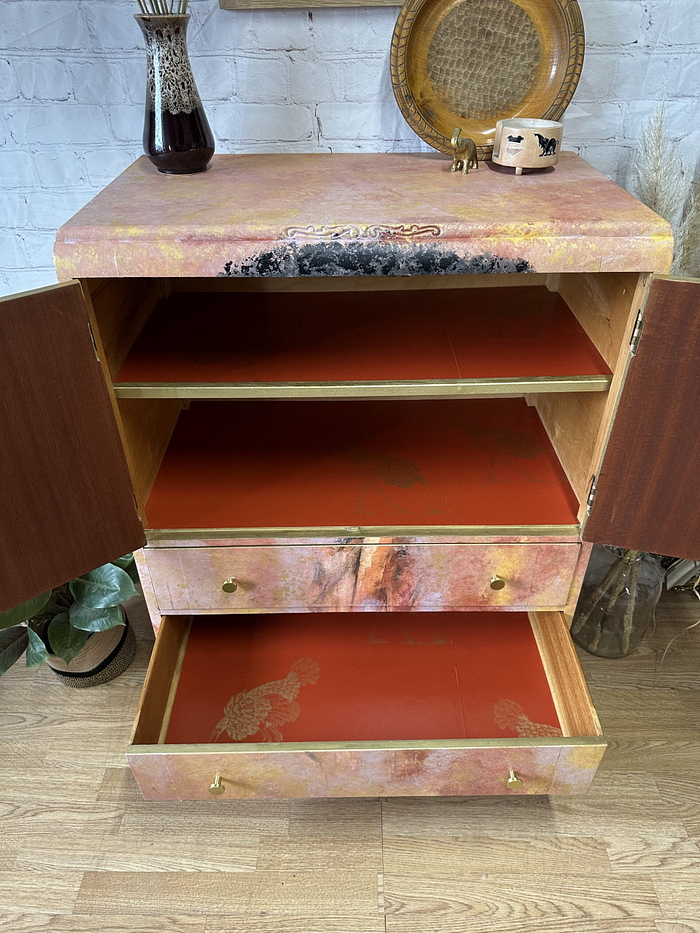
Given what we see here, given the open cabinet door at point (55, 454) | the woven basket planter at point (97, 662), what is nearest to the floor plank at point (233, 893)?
the woven basket planter at point (97, 662)

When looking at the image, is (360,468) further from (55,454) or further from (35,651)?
(35,651)

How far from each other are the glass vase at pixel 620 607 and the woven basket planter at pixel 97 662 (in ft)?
3.69

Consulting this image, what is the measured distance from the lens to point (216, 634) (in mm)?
1465

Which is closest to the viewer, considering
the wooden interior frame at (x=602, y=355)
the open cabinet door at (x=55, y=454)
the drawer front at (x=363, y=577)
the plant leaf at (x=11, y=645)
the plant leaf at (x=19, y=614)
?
the open cabinet door at (x=55, y=454)

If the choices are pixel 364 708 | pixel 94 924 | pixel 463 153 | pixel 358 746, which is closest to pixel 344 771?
pixel 358 746

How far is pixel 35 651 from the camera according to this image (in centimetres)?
143

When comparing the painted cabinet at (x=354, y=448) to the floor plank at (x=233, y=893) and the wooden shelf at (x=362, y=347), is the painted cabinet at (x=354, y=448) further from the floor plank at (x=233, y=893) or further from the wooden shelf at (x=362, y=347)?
the floor plank at (x=233, y=893)

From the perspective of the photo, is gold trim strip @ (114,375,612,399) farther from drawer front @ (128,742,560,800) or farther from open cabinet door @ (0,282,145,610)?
drawer front @ (128,742,560,800)

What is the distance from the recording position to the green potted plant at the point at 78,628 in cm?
141

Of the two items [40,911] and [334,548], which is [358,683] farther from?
[40,911]

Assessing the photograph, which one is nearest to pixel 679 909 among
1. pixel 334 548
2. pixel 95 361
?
pixel 334 548

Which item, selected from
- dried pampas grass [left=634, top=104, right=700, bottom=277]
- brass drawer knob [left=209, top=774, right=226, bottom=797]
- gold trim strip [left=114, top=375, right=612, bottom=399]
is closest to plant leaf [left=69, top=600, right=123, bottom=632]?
brass drawer knob [left=209, top=774, right=226, bottom=797]

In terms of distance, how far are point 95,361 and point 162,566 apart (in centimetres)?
43

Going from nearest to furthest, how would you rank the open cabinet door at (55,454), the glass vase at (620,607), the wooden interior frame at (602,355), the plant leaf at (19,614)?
the open cabinet door at (55,454), the wooden interior frame at (602,355), the plant leaf at (19,614), the glass vase at (620,607)
